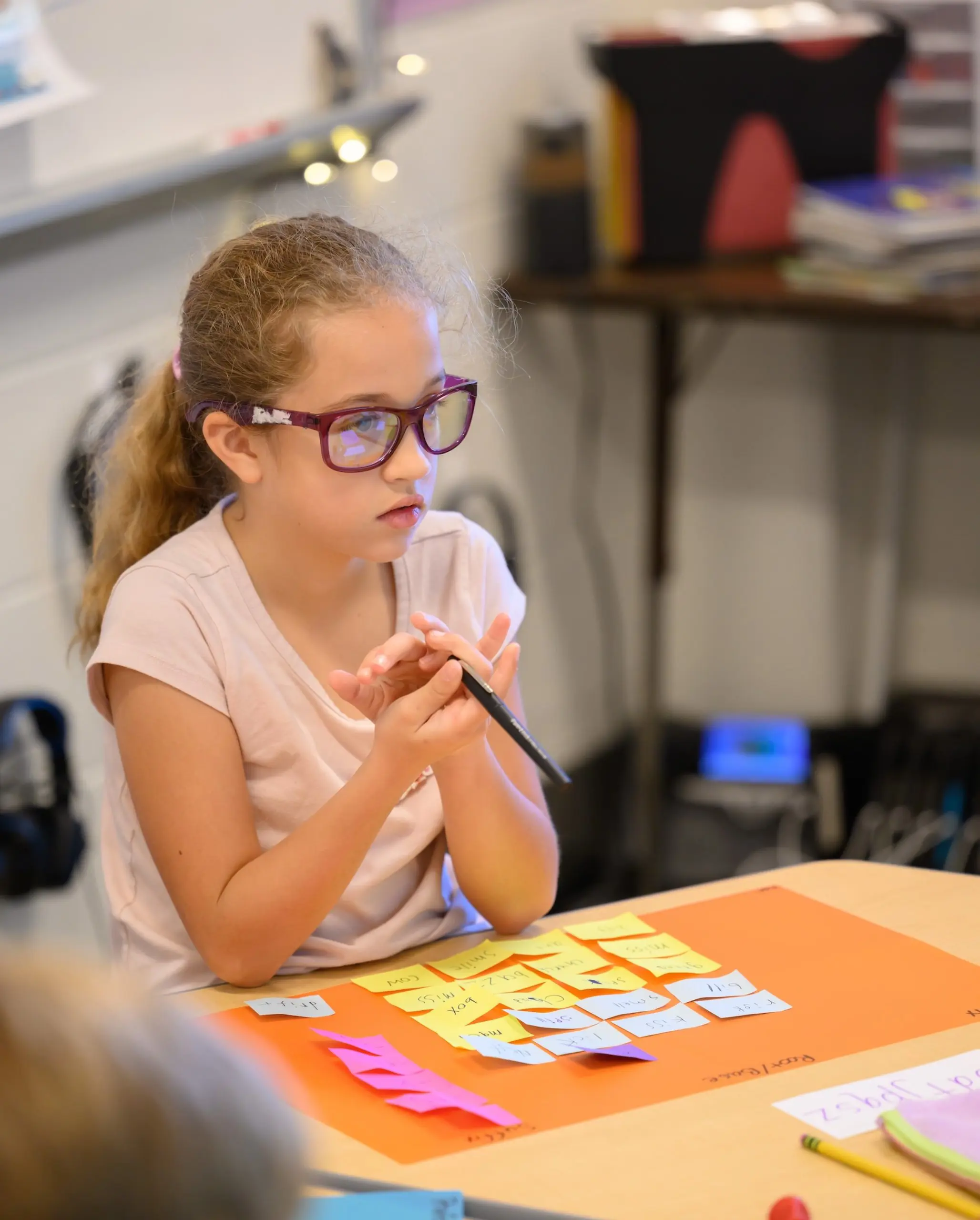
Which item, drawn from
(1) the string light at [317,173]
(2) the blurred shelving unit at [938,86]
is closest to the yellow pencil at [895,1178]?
(1) the string light at [317,173]

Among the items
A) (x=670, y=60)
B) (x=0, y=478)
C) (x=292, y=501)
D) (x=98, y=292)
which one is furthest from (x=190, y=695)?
(x=670, y=60)

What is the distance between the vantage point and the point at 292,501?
4.13 ft

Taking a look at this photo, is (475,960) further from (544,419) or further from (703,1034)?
(544,419)

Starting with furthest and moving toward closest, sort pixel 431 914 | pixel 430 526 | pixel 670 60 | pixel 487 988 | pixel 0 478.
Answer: pixel 670 60, pixel 0 478, pixel 430 526, pixel 431 914, pixel 487 988

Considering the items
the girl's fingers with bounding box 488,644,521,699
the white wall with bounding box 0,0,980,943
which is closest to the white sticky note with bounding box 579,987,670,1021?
the girl's fingers with bounding box 488,644,521,699

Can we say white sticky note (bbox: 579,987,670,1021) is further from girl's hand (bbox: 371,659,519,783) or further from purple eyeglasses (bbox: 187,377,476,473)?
purple eyeglasses (bbox: 187,377,476,473)

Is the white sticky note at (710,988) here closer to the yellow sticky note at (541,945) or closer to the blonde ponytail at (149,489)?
the yellow sticky note at (541,945)

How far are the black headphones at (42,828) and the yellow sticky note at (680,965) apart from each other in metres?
0.80

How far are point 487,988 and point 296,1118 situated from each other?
1.87 ft

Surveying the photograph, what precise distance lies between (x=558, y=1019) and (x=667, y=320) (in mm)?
1763

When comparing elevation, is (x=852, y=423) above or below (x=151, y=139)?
below

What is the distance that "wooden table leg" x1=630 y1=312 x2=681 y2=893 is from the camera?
272 cm

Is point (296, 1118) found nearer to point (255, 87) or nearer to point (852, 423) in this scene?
point (255, 87)

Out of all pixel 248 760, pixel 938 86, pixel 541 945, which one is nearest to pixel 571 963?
pixel 541 945
